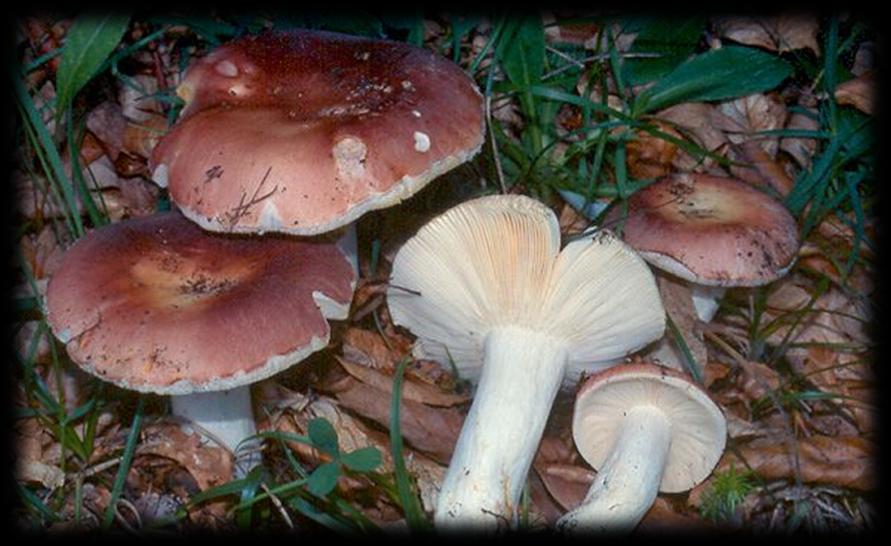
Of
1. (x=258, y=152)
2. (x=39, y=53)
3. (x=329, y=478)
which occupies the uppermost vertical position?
(x=258, y=152)

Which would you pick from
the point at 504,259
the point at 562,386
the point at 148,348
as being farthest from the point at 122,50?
the point at 562,386

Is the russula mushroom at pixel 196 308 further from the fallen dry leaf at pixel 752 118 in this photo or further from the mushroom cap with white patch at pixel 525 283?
the fallen dry leaf at pixel 752 118

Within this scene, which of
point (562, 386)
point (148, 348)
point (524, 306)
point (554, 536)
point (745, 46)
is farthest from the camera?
point (745, 46)

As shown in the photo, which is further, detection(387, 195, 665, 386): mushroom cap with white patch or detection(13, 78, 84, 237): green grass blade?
detection(13, 78, 84, 237): green grass blade

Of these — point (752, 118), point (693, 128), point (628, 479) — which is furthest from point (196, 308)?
point (752, 118)

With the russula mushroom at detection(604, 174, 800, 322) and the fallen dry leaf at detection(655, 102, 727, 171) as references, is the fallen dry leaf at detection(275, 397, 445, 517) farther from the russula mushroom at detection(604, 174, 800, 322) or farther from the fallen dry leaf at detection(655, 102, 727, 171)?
the fallen dry leaf at detection(655, 102, 727, 171)

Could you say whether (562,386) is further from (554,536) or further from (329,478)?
(329,478)

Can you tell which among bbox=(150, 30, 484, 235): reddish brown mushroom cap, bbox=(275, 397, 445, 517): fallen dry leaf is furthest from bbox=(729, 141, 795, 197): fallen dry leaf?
bbox=(275, 397, 445, 517): fallen dry leaf
